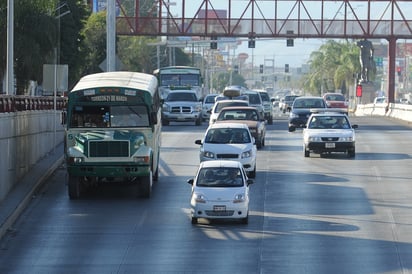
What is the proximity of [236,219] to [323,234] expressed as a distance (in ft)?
8.04

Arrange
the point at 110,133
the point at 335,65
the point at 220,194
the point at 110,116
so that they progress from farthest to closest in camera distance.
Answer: the point at 335,65
the point at 110,116
the point at 110,133
the point at 220,194

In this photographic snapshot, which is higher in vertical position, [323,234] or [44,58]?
[44,58]

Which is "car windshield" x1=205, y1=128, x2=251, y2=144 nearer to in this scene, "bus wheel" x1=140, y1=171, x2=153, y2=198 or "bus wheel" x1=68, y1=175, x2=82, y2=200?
"bus wheel" x1=140, y1=171, x2=153, y2=198

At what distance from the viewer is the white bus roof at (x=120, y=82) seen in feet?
95.7

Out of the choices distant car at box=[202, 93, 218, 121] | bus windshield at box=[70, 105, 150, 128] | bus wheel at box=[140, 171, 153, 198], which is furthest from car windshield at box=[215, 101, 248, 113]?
bus wheel at box=[140, 171, 153, 198]

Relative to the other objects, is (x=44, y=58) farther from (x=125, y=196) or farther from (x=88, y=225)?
(x=88, y=225)

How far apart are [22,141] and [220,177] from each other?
906 cm

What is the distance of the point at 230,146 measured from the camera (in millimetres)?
32781

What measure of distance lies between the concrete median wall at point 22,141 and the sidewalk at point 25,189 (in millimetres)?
171

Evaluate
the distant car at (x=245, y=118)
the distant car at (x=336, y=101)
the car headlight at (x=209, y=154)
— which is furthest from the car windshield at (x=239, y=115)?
the distant car at (x=336, y=101)

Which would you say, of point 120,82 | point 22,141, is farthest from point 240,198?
point 22,141

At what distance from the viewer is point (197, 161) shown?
38.0 m

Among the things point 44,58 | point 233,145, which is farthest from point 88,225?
point 44,58

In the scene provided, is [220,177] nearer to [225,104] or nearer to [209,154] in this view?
[209,154]
